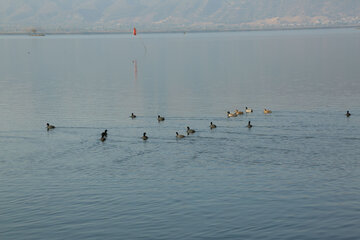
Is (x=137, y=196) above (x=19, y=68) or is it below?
below

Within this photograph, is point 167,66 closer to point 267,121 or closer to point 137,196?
point 267,121

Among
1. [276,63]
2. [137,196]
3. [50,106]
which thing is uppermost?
[276,63]

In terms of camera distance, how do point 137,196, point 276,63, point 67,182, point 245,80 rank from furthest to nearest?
point 276,63, point 245,80, point 67,182, point 137,196

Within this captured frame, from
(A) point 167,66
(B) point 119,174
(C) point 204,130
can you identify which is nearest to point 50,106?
(C) point 204,130

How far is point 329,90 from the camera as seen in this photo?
237 feet

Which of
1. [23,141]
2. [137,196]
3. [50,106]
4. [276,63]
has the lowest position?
[137,196]

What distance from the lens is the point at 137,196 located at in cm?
3150

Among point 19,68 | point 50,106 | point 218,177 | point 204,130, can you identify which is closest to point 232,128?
point 204,130

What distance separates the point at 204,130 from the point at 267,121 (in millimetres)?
6867

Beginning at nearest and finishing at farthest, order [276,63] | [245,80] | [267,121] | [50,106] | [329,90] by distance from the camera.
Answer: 1. [267,121]
2. [50,106]
3. [329,90]
4. [245,80]
5. [276,63]

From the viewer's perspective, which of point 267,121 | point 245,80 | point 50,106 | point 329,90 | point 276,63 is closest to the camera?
point 267,121

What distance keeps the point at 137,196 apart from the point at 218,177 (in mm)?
5821

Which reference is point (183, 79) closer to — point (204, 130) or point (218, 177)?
point (204, 130)

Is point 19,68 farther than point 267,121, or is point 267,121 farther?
point 19,68
